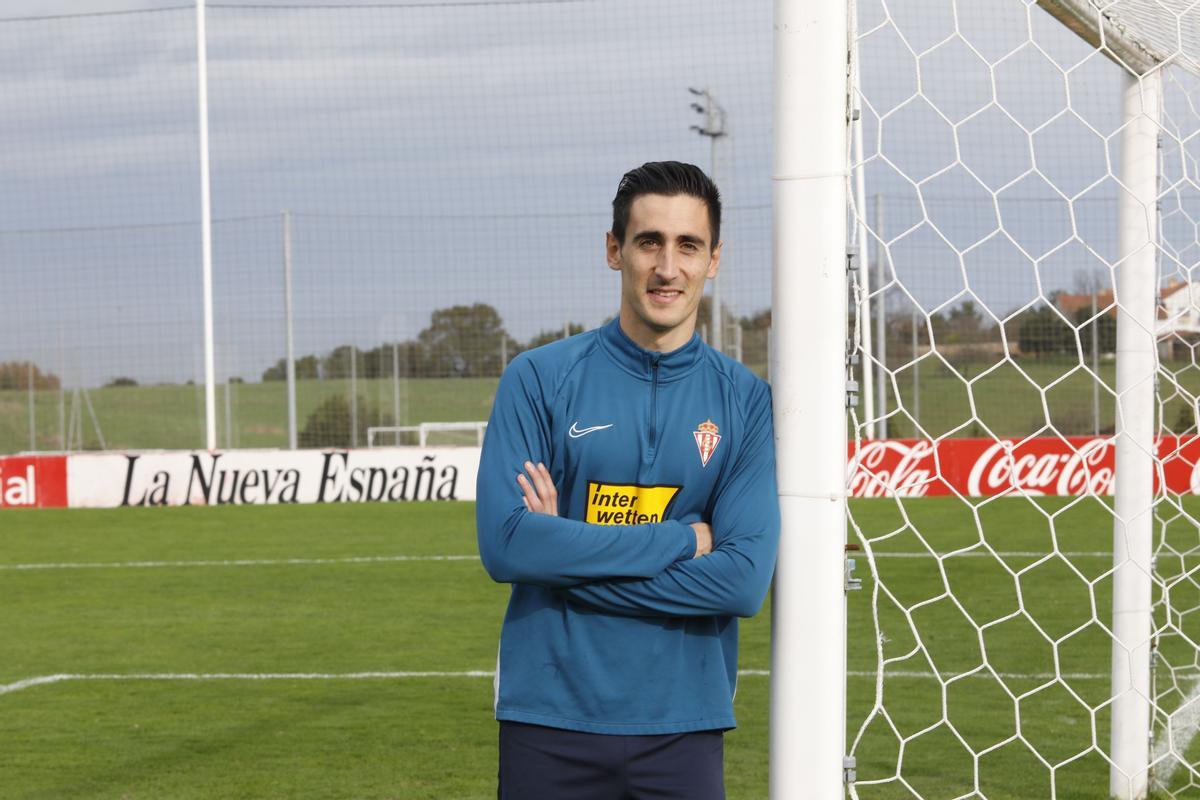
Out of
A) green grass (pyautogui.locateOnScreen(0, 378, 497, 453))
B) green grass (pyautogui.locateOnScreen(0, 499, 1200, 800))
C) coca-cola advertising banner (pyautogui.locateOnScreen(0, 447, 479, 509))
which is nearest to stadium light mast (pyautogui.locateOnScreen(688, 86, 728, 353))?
green grass (pyautogui.locateOnScreen(0, 378, 497, 453))

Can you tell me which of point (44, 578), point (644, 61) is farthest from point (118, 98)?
point (44, 578)

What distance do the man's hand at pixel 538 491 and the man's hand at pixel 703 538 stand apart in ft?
0.79

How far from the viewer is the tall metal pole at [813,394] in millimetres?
2404

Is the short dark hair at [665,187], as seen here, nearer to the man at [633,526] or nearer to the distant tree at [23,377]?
the man at [633,526]

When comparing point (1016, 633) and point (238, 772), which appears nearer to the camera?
point (238, 772)

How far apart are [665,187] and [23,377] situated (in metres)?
18.6

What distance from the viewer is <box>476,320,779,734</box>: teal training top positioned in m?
2.32

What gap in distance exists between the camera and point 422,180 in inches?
755

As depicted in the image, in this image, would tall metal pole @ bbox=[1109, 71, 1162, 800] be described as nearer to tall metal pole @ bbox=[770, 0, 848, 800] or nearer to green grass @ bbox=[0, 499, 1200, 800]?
green grass @ bbox=[0, 499, 1200, 800]

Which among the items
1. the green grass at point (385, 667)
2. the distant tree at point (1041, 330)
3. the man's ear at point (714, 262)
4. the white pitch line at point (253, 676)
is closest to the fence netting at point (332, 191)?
the distant tree at point (1041, 330)

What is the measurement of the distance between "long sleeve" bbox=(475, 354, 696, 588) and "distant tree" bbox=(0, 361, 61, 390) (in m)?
18.1

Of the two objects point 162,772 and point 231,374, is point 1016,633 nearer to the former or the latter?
point 162,772

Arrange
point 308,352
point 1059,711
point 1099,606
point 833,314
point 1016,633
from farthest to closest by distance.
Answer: point 308,352
point 1099,606
point 1016,633
point 1059,711
point 833,314

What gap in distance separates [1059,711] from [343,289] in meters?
14.0
